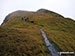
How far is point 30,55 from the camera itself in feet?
115

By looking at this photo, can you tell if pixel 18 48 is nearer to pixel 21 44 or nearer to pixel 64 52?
pixel 21 44

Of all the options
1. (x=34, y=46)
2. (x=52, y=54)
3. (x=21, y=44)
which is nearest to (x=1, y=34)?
(x=21, y=44)

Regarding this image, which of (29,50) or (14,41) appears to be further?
(14,41)

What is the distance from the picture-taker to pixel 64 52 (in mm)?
39531

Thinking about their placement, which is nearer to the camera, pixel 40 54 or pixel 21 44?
pixel 40 54

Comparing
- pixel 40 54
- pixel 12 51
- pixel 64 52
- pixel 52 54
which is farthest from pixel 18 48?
pixel 64 52

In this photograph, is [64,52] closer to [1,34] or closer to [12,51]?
[12,51]

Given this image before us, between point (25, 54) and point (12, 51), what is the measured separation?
17.3 ft

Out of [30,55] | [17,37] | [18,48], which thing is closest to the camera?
[30,55]

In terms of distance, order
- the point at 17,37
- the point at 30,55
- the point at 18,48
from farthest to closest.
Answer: the point at 17,37 → the point at 18,48 → the point at 30,55

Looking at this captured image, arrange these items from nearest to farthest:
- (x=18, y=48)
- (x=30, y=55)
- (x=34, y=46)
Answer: (x=30, y=55) → (x=18, y=48) → (x=34, y=46)

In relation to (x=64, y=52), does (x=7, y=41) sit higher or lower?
higher

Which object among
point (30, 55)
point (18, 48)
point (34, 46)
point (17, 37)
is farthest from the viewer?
point (17, 37)

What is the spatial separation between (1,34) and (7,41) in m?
8.47
